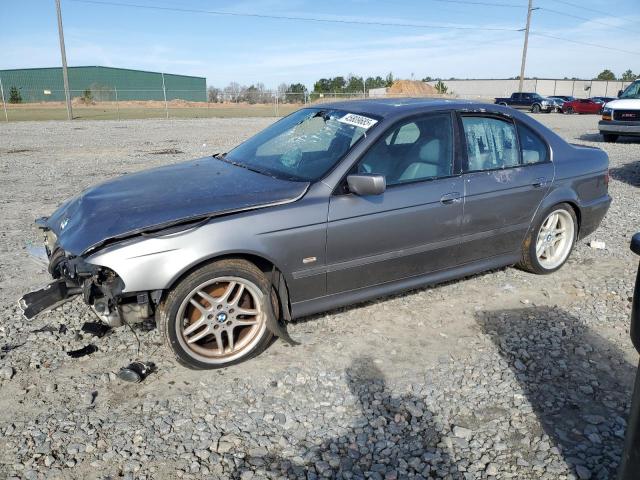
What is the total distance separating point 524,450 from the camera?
253 cm

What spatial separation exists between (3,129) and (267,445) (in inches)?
916

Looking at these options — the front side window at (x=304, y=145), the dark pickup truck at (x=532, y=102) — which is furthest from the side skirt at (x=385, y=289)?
the dark pickup truck at (x=532, y=102)

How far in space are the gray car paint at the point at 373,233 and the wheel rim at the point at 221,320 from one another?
222 mm

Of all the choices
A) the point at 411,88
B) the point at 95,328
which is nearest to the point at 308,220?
the point at 95,328

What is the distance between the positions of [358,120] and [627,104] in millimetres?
14286

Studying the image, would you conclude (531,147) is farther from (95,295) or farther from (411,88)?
(411,88)

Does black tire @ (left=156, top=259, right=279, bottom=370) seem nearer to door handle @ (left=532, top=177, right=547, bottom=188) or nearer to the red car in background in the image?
door handle @ (left=532, top=177, right=547, bottom=188)

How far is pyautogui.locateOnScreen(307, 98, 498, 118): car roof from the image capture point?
3877 millimetres

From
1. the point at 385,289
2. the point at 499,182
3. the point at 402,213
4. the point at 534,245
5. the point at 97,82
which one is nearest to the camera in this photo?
the point at 402,213

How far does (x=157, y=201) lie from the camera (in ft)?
10.5

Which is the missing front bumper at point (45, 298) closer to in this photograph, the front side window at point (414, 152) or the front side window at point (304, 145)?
the front side window at point (304, 145)

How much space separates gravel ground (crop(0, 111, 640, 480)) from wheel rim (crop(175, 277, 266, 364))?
0.45ft

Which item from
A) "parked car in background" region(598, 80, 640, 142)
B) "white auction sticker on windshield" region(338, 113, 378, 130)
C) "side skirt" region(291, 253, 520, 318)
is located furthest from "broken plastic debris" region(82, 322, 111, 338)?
"parked car in background" region(598, 80, 640, 142)

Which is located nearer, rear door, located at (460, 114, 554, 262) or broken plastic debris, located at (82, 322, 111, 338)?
broken plastic debris, located at (82, 322, 111, 338)
